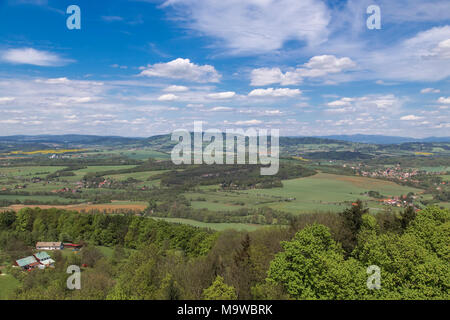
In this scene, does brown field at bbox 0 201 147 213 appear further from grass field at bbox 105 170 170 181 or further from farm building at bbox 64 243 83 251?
grass field at bbox 105 170 170 181

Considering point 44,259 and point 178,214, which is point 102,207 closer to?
point 178,214

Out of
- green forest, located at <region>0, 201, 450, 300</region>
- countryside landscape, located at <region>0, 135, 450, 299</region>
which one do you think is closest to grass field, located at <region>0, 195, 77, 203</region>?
countryside landscape, located at <region>0, 135, 450, 299</region>

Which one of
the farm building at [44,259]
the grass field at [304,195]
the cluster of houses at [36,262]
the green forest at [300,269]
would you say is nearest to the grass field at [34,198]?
the grass field at [304,195]

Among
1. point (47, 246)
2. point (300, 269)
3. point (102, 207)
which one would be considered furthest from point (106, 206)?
point (300, 269)

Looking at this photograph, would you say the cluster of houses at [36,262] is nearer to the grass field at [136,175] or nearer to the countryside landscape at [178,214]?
the countryside landscape at [178,214]
